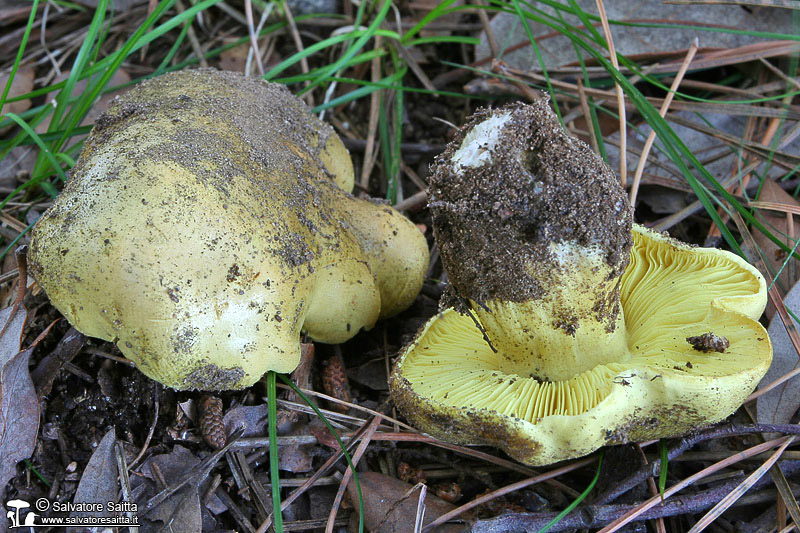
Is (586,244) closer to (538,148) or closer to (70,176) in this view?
(538,148)

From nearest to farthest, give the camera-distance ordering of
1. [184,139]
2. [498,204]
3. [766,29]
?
[498,204]
[184,139]
[766,29]

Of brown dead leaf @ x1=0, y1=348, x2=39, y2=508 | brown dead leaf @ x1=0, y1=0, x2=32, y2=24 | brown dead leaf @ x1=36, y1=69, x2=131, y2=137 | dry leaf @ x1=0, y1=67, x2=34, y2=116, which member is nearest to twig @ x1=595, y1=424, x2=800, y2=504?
brown dead leaf @ x1=0, y1=348, x2=39, y2=508

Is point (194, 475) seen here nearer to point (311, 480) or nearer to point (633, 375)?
point (311, 480)

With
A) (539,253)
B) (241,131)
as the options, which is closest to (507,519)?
(539,253)

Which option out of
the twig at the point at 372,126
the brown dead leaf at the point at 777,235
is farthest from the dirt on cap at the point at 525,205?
the twig at the point at 372,126

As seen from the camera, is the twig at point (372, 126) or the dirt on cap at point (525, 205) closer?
the dirt on cap at point (525, 205)

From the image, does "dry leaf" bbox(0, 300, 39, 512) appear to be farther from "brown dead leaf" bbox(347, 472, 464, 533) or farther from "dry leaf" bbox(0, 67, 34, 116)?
"dry leaf" bbox(0, 67, 34, 116)

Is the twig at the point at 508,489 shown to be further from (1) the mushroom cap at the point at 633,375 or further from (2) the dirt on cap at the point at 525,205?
(2) the dirt on cap at the point at 525,205
